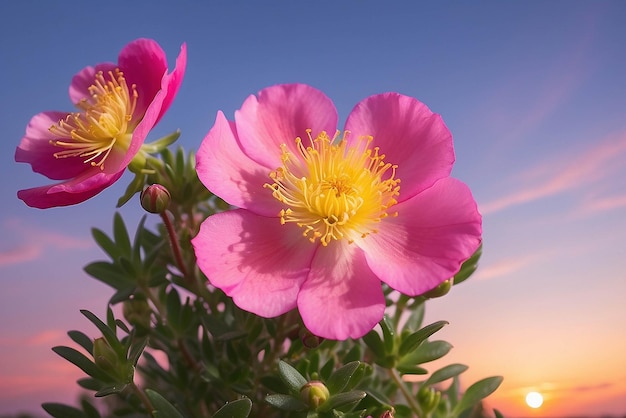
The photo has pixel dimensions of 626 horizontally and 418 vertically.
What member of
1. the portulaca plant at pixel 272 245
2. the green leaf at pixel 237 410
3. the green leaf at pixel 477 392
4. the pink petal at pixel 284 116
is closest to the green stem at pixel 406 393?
the portulaca plant at pixel 272 245

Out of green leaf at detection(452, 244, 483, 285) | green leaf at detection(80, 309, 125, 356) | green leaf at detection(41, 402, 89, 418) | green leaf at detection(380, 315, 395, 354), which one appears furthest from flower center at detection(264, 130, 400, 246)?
green leaf at detection(41, 402, 89, 418)

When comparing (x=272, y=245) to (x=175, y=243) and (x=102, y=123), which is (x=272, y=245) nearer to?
(x=175, y=243)

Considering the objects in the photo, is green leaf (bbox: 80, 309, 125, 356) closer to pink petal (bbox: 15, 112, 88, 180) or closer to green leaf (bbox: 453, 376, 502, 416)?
pink petal (bbox: 15, 112, 88, 180)

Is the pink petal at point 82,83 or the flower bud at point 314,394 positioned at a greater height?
the pink petal at point 82,83

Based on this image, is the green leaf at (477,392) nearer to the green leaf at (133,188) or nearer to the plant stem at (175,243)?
the plant stem at (175,243)

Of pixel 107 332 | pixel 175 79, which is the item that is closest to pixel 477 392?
pixel 107 332

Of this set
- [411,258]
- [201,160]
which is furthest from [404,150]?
[201,160]
